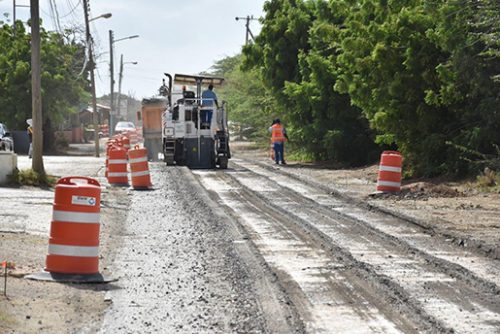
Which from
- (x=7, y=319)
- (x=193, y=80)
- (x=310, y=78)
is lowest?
(x=7, y=319)

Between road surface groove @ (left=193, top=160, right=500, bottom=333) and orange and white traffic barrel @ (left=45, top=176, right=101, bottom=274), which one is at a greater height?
orange and white traffic barrel @ (left=45, top=176, right=101, bottom=274)

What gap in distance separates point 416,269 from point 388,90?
16204 mm

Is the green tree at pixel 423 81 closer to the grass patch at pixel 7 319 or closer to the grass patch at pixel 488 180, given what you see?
the grass patch at pixel 488 180

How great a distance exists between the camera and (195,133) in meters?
37.6

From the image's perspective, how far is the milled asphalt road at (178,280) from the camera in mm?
9266

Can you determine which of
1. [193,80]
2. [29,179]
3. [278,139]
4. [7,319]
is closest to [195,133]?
[193,80]

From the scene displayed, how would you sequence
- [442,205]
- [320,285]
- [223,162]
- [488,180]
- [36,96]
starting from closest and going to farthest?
[320,285], [442,205], [488,180], [36,96], [223,162]

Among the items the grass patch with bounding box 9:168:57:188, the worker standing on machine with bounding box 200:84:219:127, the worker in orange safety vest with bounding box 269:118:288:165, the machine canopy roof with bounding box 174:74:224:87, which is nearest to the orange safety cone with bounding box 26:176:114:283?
the grass patch with bounding box 9:168:57:188

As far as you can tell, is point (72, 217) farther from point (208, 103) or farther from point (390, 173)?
point (208, 103)

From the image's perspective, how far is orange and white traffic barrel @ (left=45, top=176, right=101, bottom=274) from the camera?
11594 mm

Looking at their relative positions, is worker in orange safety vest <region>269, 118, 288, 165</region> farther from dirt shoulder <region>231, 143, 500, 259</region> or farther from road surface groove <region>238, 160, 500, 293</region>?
road surface groove <region>238, 160, 500, 293</region>

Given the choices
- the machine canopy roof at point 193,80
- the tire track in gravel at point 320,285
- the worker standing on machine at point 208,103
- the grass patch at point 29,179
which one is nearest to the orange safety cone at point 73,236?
Result: the tire track in gravel at point 320,285

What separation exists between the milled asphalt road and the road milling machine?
1687cm

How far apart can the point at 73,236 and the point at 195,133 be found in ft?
85.5
